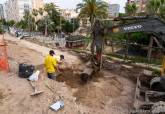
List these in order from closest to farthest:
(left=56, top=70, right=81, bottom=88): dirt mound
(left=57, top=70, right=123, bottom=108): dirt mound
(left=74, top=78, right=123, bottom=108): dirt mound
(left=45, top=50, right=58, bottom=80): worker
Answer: (left=74, top=78, right=123, bottom=108): dirt mound, (left=57, top=70, right=123, bottom=108): dirt mound, (left=45, top=50, right=58, bottom=80): worker, (left=56, top=70, right=81, bottom=88): dirt mound

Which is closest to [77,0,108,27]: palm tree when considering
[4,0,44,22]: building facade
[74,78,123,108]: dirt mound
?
[74,78,123,108]: dirt mound

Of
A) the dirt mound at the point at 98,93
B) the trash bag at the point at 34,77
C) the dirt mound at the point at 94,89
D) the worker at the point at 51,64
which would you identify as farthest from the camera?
the trash bag at the point at 34,77

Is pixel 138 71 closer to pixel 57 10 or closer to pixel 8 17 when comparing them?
pixel 57 10

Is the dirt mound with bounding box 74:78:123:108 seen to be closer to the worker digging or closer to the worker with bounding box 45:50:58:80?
the worker digging

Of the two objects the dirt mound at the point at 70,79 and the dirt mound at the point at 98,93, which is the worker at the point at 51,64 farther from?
the dirt mound at the point at 98,93

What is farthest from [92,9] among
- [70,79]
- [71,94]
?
[71,94]

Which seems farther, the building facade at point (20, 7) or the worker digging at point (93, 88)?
the building facade at point (20, 7)

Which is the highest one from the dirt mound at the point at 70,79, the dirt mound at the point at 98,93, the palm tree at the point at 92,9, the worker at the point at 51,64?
the palm tree at the point at 92,9

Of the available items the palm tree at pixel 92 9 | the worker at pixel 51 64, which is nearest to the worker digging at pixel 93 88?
the worker at pixel 51 64

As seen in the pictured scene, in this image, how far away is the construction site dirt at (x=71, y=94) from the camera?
9.13 metres

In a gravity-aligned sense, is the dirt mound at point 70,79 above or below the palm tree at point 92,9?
below

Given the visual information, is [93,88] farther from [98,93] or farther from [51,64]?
[51,64]

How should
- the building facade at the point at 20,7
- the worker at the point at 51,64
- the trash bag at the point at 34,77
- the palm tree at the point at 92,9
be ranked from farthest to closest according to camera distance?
1. the building facade at the point at 20,7
2. the palm tree at the point at 92,9
3. the trash bag at the point at 34,77
4. the worker at the point at 51,64

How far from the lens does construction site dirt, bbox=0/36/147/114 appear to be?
9133 millimetres
